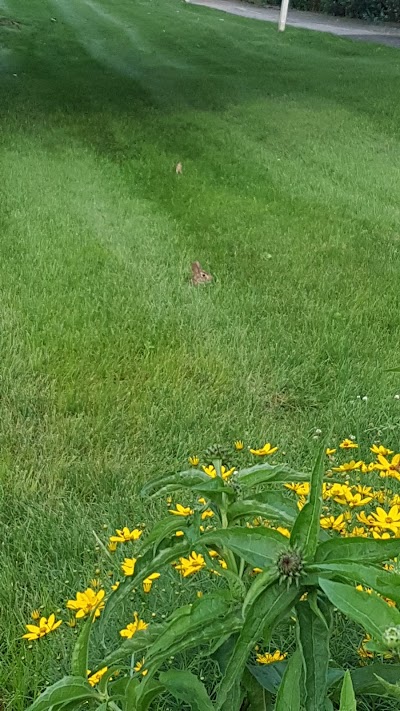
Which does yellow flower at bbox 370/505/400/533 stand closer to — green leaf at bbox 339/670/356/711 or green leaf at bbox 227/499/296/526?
green leaf at bbox 227/499/296/526

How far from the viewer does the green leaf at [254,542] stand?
107 cm

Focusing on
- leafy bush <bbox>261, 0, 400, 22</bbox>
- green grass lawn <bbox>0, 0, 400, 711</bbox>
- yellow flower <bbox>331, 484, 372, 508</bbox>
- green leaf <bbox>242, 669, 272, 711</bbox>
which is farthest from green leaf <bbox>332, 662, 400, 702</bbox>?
leafy bush <bbox>261, 0, 400, 22</bbox>

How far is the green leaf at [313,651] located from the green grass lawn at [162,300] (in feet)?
3.05

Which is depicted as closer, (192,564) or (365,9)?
(192,564)

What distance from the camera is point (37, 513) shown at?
7.68 feet

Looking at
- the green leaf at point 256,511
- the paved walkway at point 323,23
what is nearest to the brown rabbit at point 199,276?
the green leaf at point 256,511

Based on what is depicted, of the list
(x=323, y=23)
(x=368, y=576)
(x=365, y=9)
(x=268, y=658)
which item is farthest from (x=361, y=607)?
(x=365, y=9)

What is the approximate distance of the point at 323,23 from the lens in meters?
18.0

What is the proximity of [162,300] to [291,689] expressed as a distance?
2830mm

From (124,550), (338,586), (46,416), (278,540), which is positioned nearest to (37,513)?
(124,550)

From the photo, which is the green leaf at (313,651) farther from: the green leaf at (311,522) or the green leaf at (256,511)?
the green leaf at (256,511)

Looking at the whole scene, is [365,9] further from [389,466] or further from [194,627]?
[194,627]

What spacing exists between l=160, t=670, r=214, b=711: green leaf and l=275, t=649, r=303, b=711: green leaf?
177mm

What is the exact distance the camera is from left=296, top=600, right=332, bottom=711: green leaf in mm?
1004
